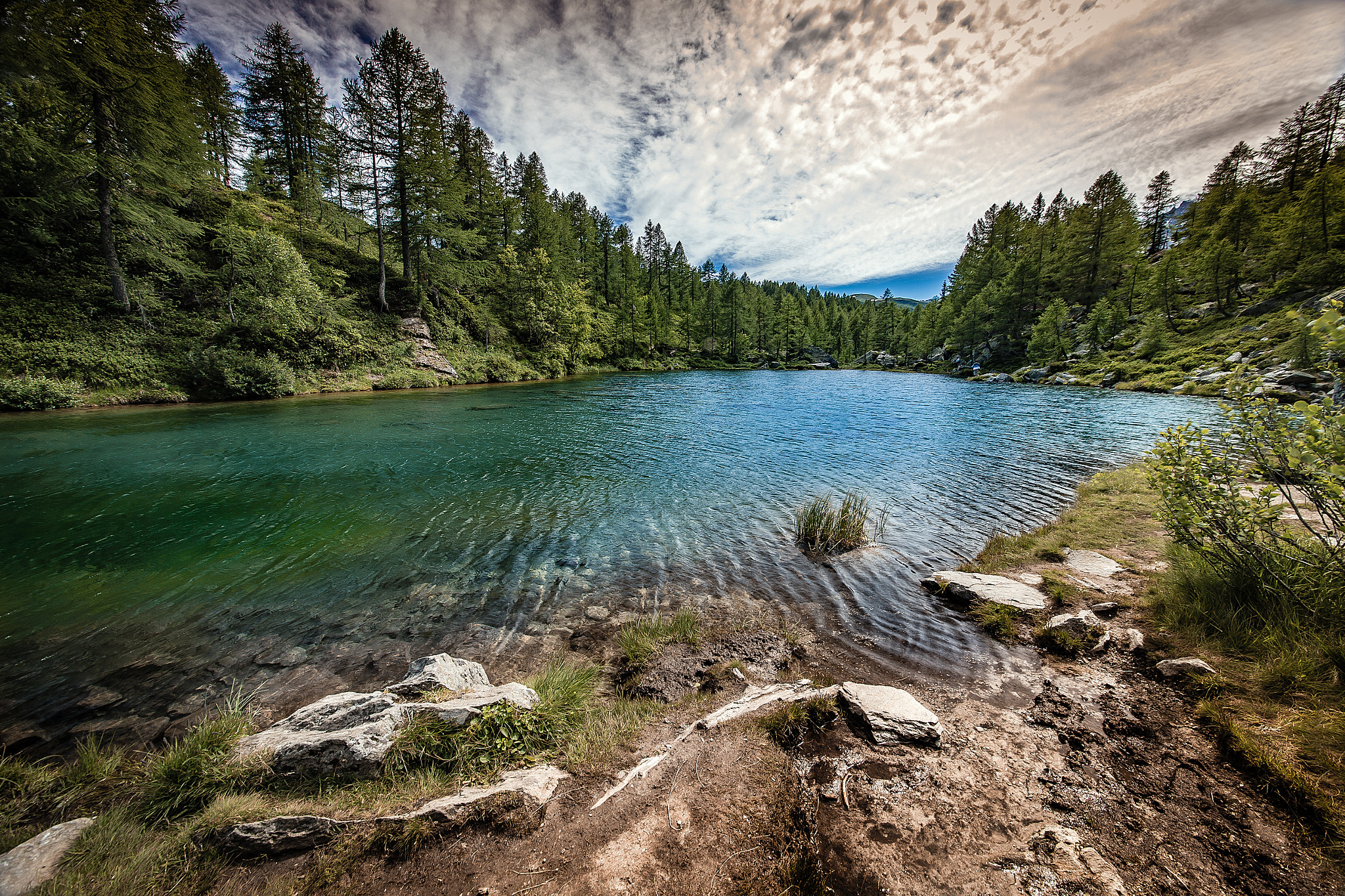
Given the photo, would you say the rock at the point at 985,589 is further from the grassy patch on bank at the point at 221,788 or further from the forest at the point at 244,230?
the forest at the point at 244,230

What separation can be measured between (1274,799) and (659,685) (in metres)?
4.93

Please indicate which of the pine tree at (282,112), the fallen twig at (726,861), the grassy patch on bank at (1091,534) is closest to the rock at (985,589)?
the grassy patch on bank at (1091,534)

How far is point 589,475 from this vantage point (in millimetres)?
13938

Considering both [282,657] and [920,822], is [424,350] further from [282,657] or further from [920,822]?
[920,822]

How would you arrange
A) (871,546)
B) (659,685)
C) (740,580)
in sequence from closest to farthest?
(659,685), (740,580), (871,546)

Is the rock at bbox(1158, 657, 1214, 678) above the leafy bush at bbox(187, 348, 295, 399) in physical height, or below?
below

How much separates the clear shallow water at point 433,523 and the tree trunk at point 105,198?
9.59 metres

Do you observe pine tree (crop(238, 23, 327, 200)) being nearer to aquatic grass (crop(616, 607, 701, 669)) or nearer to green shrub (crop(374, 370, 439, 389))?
green shrub (crop(374, 370, 439, 389))

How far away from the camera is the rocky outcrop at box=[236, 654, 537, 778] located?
11.8 ft

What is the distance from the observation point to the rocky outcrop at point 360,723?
11.8ft

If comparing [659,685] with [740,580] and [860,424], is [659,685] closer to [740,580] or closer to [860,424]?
[740,580]

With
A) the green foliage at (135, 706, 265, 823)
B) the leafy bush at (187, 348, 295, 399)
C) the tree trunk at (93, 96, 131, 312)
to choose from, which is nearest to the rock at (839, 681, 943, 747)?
the green foliage at (135, 706, 265, 823)

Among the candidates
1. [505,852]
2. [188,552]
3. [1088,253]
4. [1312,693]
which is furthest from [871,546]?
[1088,253]

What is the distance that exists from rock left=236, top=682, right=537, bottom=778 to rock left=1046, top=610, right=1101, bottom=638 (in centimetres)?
676
